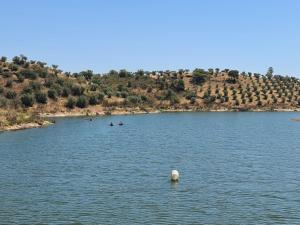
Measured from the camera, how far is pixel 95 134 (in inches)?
3922

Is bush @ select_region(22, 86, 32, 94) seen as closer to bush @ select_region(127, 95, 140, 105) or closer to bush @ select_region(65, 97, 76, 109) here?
bush @ select_region(65, 97, 76, 109)

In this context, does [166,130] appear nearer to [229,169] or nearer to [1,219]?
[229,169]

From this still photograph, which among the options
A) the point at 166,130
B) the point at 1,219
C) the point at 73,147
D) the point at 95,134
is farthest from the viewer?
the point at 166,130

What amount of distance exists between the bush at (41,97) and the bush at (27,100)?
4.53m

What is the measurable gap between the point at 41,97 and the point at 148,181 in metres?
115

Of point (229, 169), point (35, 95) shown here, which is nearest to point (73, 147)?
point (229, 169)

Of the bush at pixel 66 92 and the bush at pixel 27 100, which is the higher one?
the bush at pixel 66 92

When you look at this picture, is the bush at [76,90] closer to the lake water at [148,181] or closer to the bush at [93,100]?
the bush at [93,100]

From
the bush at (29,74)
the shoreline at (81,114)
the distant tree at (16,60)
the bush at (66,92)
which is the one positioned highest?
the distant tree at (16,60)

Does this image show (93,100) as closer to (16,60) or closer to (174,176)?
(16,60)

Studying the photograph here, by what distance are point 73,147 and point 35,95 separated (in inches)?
3358

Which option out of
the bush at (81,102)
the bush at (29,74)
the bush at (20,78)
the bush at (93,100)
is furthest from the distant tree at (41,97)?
the bush at (29,74)

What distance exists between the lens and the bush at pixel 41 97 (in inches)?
6216

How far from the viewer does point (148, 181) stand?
48.2 metres
